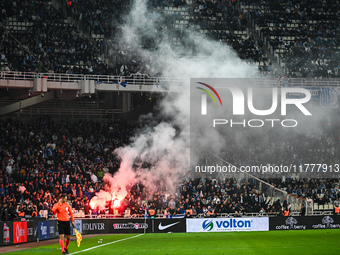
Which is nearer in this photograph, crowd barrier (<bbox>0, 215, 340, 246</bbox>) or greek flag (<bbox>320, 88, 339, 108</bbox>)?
crowd barrier (<bbox>0, 215, 340, 246</bbox>)

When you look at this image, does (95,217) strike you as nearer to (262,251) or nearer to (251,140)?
(251,140)

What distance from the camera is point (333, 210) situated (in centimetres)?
3092

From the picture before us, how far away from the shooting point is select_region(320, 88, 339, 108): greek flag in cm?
3612

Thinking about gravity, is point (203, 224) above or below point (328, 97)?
below

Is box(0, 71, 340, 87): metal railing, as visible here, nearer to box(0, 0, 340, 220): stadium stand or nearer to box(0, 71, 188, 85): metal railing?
box(0, 71, 188, 85): metal railing

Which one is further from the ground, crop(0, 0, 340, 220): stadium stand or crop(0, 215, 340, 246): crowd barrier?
crop(0, 0, 340, 220): stadium stand

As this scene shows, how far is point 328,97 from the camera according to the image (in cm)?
3619

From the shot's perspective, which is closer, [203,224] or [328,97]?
[203,224]

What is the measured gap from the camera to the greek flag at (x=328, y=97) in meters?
36.1

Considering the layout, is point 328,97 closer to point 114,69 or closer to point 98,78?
point 114,69

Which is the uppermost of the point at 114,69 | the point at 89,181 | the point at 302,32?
the point at 302,32

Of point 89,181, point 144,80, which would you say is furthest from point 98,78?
point 89,181

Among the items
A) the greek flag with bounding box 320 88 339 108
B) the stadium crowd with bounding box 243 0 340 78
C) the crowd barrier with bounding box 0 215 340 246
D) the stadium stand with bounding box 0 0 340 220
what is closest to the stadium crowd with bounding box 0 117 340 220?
the stadium stand with bounding box 0 0 340 220

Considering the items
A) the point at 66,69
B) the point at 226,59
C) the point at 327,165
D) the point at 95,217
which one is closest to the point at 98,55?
the point at 66,69
